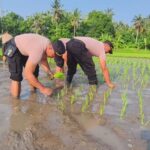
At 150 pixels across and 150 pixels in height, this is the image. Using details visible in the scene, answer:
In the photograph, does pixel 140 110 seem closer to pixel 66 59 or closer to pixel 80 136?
pixel 80 136

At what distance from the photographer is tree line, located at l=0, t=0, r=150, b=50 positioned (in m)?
63.3

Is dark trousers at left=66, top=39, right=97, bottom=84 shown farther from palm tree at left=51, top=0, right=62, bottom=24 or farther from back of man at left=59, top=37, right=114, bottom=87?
palm tree at left=51, top=0, right=62, bottom=24

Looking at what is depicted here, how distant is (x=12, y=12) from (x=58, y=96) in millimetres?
75613

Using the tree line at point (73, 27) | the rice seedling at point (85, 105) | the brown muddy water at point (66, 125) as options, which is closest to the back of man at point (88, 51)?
the brown muddy water at point (66, 125)

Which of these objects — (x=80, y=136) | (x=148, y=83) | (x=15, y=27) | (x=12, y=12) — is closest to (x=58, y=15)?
(x=15, y=27)

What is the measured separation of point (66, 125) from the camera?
14.5 ft

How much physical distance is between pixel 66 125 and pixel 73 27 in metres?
65.8

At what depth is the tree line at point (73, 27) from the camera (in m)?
63.3

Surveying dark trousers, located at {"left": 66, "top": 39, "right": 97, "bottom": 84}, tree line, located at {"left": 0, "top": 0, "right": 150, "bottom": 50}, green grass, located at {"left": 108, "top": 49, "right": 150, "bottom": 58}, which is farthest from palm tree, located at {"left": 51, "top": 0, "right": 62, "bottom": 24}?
dark trousers, located at {"left": 66, "top": 39, "right": 97, "bottom": 84}

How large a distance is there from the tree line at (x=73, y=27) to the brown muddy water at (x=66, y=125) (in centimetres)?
5419

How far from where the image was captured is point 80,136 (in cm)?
395

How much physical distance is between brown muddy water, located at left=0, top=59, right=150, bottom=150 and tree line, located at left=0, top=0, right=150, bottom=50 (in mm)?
54192

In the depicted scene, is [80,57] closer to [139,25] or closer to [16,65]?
[16,65]

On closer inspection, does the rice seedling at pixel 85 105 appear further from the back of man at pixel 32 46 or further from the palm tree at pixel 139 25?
the palm tree at pixel 139 25
